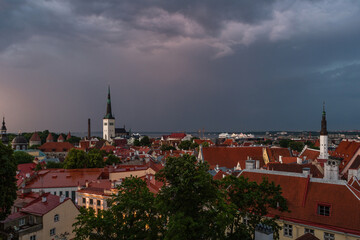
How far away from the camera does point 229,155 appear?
2350 inches

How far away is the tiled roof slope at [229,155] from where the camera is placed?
58.6m

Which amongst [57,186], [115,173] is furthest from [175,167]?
[57,186]

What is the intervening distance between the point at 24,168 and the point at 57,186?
2566 centimetres

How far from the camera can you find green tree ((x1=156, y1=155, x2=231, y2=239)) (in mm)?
11594

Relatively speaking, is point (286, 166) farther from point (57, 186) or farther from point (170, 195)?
point (57, 186)

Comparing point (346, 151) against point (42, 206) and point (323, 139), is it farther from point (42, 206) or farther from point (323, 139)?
point (42, 206)

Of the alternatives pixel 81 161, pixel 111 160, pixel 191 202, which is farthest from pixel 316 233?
pixel 111 160

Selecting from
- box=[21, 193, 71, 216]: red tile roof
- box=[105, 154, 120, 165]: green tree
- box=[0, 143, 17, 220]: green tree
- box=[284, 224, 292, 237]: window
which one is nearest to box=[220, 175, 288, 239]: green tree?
box=[284, 224, 292, 237]: window

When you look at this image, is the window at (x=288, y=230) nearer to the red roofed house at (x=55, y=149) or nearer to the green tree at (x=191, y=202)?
the green tree at (x=191, y=202)

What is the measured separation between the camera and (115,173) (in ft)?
146

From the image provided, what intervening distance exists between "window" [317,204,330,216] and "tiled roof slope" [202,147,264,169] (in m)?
37.5

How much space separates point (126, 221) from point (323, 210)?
599 inches

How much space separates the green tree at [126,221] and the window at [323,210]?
13.1 metres

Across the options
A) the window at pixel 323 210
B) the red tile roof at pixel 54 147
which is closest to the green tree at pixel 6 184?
the window at pixel 323 210
